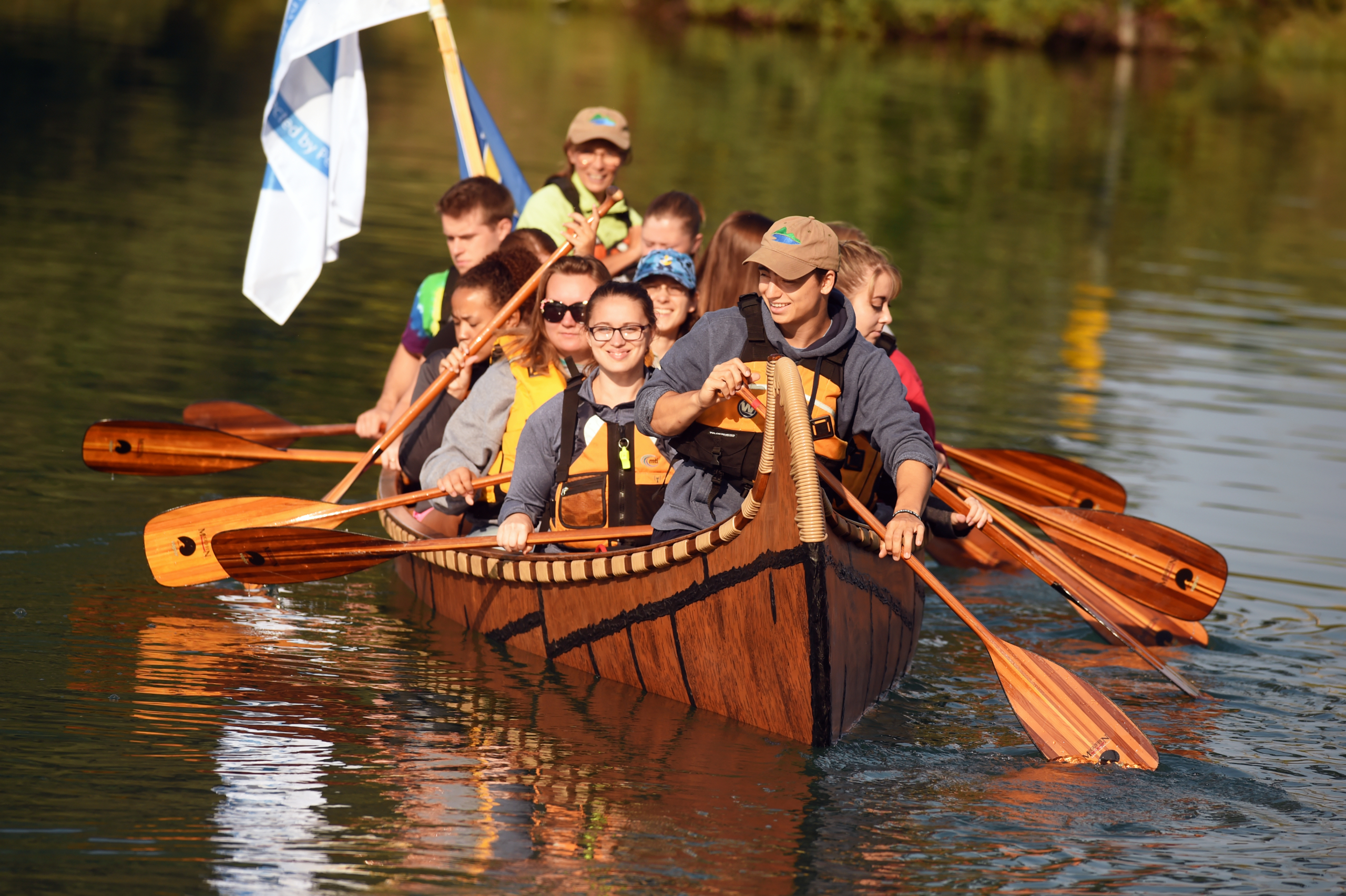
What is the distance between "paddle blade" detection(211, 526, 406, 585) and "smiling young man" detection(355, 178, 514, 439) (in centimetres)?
140

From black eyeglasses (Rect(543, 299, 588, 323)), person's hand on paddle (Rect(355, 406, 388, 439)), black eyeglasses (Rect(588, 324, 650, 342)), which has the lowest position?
person's hand on paddle (Rect(355, 406, 388, 439))

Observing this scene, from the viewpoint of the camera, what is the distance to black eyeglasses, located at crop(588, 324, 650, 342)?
5.75m

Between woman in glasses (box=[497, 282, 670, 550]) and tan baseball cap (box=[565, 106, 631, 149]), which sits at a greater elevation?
tan baseball cap (box=[565, 106, 631, 149])

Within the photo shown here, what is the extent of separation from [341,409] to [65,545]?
2970mm

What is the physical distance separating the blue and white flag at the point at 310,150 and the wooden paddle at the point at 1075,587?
3624 millimetres

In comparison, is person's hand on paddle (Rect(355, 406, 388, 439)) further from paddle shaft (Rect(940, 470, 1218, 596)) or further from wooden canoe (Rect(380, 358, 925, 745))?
paddle shaft (Rect(940, 470, 1218, 596))

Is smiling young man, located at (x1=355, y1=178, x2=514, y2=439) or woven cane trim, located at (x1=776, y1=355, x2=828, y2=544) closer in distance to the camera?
woven cane trim, located at (x1=776, y1=355, x2=828, y2=544)

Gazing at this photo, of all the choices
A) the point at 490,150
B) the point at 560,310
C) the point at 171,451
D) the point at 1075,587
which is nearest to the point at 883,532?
the point at 1075,587

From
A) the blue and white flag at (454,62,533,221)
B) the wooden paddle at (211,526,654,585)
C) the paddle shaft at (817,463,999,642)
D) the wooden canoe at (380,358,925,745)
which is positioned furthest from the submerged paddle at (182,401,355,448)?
the paddle shaft at (817,463,999,642)

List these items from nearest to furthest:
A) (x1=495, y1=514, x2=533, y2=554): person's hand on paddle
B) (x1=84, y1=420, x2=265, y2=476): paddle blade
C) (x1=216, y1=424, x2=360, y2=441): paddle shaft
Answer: (x1=495, y1=514, x2=533, y2=554): person's hand on paddle
(x1=84, y1=420, x2=265, y2=476): paddle blade
(x1=216, y1=424, x2=360, y2=441): paddle shaft

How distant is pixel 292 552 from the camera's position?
252 inches

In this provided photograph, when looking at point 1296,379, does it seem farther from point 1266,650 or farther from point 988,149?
point 988,149

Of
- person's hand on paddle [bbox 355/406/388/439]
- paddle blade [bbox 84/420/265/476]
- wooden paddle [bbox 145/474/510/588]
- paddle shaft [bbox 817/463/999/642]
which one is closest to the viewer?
paddle shaft [bbox 817/463/999/642]

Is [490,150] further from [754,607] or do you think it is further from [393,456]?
[754,607]
